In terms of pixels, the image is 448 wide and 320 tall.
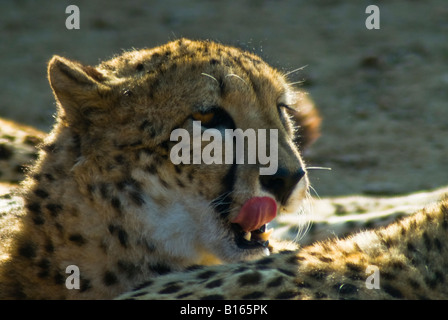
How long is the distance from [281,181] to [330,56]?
3.53 meters

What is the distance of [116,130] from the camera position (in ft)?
7.21

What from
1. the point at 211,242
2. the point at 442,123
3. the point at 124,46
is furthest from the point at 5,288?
the point at 124,46

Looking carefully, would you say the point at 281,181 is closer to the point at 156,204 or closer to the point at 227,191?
the point at 227,191

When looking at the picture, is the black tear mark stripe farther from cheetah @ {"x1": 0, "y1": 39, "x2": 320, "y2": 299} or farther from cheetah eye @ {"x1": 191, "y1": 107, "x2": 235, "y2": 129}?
cheetah eye @ {"x1": 191, "y1": 107, "x2": 235, "y2": 129}

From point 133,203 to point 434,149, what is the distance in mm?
2532

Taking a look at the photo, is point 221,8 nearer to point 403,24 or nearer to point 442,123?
point 403,24

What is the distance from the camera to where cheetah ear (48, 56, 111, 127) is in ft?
7.11

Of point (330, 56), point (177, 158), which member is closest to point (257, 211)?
A: point (177, 158)

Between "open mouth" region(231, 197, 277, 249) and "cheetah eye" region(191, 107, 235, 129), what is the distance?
0.77ft

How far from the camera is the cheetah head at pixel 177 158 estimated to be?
2.15 m

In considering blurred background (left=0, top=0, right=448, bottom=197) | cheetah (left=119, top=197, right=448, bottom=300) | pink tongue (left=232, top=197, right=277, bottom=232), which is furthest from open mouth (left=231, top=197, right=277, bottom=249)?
blurred background (left=0, top=0, right=448, bottom=197)

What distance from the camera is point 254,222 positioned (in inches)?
87.2

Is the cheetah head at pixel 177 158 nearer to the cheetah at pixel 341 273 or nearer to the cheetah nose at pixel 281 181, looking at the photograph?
the cheetah nose at pixel 281 181

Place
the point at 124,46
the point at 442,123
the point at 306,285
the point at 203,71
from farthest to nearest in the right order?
the point at 124,46, the point at 442,123, the point at 203,71, the point at 306,285
